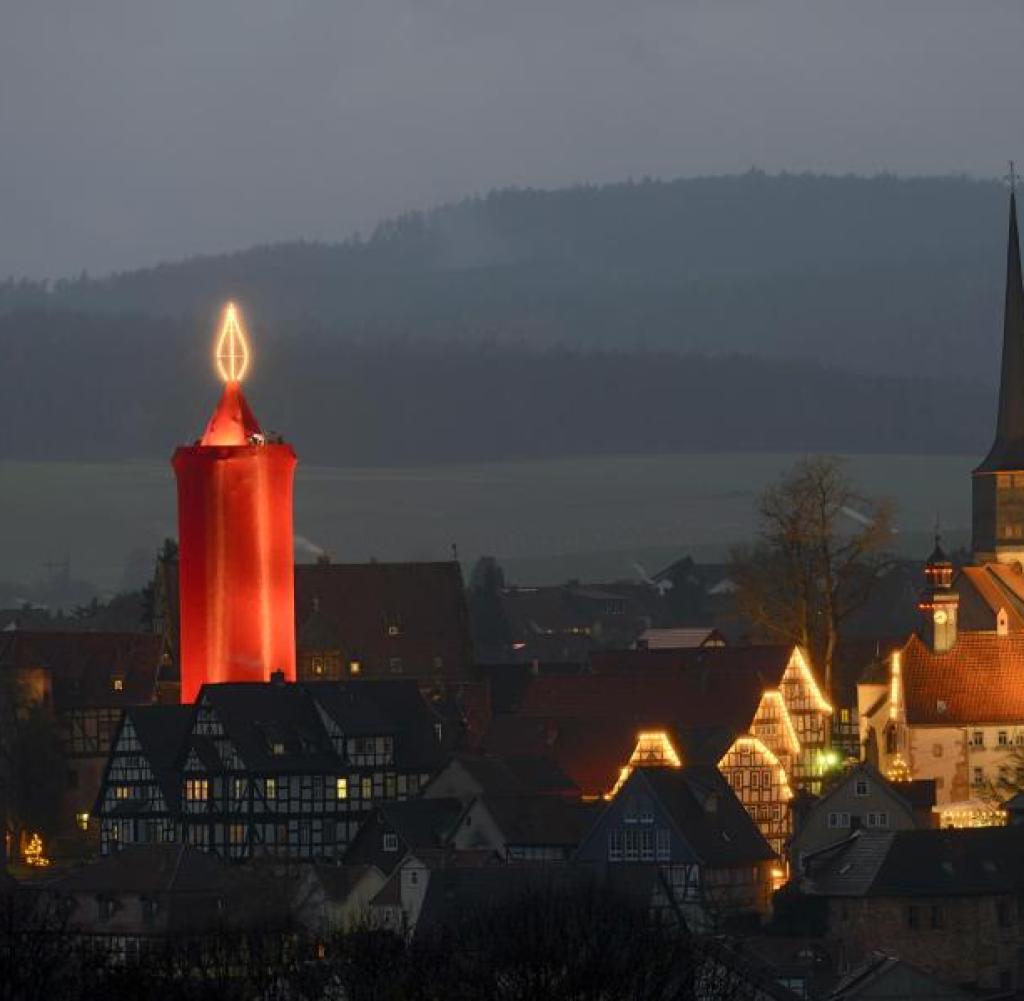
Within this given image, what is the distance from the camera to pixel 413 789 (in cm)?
14512

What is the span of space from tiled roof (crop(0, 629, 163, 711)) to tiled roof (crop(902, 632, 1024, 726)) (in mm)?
20882

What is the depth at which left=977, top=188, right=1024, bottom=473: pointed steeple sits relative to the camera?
7008 inches

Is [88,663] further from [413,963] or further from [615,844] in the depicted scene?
[413,963]

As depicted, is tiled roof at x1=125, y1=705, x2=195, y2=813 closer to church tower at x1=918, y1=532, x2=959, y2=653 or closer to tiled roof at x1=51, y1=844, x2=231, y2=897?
tiled roof at x1=51, y1=844, x2=231, y2=897

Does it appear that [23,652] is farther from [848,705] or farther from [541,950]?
[541,950]

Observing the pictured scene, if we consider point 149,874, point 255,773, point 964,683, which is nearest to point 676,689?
point 964,683

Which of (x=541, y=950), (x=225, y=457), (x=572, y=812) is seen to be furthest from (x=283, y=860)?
(x=541, y=950)

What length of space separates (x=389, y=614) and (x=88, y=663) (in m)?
10.00

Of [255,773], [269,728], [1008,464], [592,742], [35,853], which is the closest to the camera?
[255,773]

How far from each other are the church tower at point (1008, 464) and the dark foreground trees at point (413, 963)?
200ft

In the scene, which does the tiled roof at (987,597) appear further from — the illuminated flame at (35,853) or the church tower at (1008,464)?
the illuminated flame at (35,853)

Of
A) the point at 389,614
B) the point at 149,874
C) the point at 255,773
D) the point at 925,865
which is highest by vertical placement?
the point at 389,614

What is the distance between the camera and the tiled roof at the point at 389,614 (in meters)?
162

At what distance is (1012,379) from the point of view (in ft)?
590
